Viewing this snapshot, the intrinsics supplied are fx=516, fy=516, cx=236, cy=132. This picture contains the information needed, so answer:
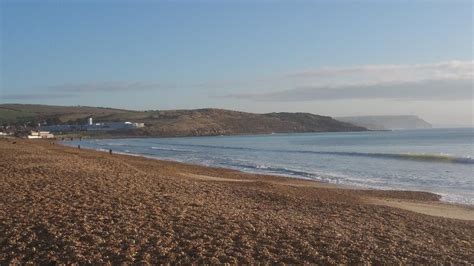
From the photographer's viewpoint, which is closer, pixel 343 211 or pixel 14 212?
pixel 14 212

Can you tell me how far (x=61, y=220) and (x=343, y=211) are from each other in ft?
22.4

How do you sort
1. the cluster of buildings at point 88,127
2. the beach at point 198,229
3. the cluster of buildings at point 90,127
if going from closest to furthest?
the beach at point 198,229 → the cluster of buildings at point 88,127 → the cluster of buildings at point 90,127

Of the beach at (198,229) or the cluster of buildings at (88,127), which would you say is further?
the cluster of buildings at (88,127)

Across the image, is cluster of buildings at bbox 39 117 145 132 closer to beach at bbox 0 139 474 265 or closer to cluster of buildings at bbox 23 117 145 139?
cluster of buildings at bbox 23 117 145 139

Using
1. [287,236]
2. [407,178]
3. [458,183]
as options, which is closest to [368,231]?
[287,236]

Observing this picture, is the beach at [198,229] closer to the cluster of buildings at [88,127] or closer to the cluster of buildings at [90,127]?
the cluster of buildings at [88,127]

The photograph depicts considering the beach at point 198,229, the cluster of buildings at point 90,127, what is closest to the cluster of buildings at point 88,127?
the cluster of buildings at point 90,127

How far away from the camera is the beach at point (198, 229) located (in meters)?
7.66

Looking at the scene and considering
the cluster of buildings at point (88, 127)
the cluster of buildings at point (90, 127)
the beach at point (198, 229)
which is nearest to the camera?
the beach at point (198, 229)

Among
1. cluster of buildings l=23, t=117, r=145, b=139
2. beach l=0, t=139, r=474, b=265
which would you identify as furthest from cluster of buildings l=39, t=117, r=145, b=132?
beach l=0, t=139, r=474, b=265

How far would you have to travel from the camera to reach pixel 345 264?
293 inches

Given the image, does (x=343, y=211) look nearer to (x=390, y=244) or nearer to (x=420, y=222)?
(x=420, y=222)

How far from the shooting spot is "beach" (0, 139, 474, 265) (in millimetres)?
7656

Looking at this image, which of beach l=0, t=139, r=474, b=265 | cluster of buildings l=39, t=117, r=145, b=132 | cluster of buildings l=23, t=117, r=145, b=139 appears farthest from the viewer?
cluster of buildings l=39, t=117, r=145, b=132
